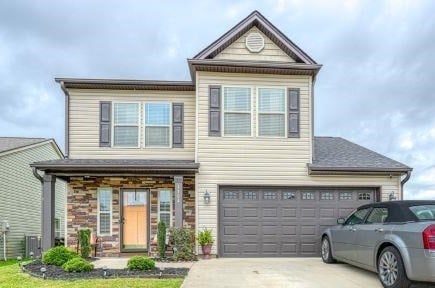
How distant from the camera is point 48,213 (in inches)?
488

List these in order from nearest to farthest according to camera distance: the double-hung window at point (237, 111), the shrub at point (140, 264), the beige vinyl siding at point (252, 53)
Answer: the shrub at point (140, 264), the double-hung window at point (237, 111), the beige vinyl siding at point (252, 53)

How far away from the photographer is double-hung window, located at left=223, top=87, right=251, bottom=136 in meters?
13.2

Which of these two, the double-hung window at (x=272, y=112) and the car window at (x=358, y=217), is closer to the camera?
the car window at (x=358, y=217)

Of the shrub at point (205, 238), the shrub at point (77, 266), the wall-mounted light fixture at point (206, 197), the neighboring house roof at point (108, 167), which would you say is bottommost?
the shrub at point (77, 266)

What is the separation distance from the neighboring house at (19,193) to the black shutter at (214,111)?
9945 millimetres

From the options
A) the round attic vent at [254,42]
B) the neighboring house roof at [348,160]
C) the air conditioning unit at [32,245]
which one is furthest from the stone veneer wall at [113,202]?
the air conditioning unit at [32,245]

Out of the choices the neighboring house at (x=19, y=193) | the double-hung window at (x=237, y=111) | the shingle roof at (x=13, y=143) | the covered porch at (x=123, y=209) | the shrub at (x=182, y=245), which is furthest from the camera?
the shingle roof at (x=13, y=143)

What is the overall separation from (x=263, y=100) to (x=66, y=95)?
6147 millimetres

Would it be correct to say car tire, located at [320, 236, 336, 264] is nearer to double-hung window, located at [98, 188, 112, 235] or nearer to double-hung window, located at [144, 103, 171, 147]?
double-hung window, located at [144, 103, 171, 147]

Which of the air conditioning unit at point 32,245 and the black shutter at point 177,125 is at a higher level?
the black shutter at point 177,125

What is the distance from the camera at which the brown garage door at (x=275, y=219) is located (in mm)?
12898

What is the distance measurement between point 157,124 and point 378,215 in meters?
7.72

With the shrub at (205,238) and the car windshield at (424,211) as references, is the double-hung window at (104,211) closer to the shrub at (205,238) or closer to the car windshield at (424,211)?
the shrub at (205,238)

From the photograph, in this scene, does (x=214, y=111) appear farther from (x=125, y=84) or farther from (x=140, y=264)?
(x=140, y=264)
